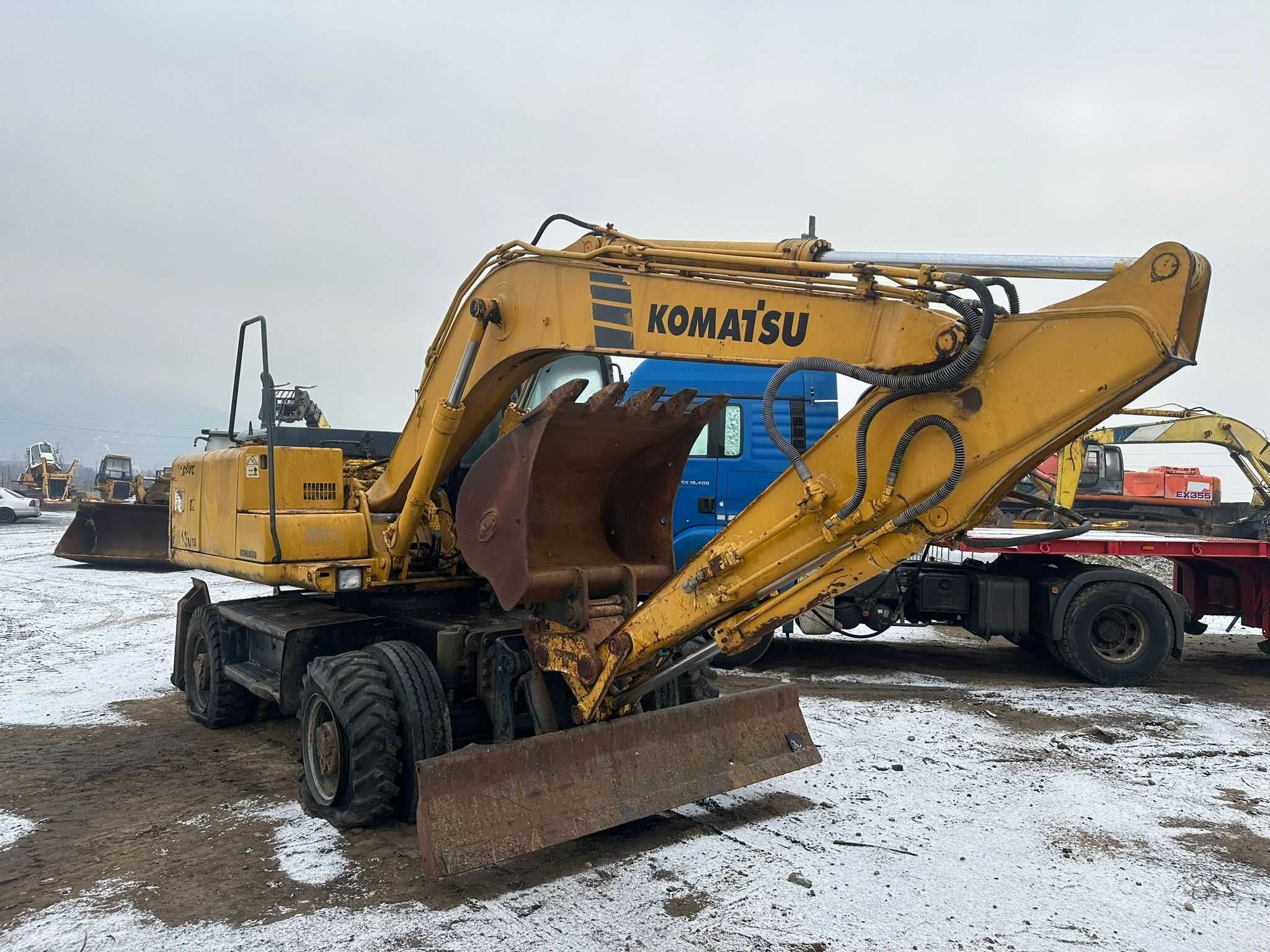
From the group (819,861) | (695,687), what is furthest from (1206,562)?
(819,861)

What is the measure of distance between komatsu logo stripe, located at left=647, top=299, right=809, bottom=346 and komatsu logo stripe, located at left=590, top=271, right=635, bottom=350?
0.13m

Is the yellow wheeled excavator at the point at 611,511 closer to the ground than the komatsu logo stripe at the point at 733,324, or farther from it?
closer to the ground

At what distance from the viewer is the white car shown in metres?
30.9

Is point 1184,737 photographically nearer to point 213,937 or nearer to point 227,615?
point 213,937

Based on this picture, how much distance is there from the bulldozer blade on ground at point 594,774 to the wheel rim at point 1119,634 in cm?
463

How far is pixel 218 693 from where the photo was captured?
20.9 feet

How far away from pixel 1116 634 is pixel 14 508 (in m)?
34.8

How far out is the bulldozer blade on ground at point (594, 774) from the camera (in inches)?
147

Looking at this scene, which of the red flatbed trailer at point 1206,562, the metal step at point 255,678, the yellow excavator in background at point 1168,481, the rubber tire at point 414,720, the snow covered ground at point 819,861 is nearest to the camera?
the snow covered ground at point 819,861

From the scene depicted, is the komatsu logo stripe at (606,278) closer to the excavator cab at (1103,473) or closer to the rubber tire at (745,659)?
the rubber tire at (745,659)

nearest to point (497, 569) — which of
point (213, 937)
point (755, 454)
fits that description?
point (213, 937)

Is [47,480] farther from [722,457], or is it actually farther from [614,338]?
[614,338]

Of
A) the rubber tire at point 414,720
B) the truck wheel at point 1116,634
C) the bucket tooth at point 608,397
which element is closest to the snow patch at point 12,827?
the rubber tire at point 414,720

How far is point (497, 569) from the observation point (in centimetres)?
420
